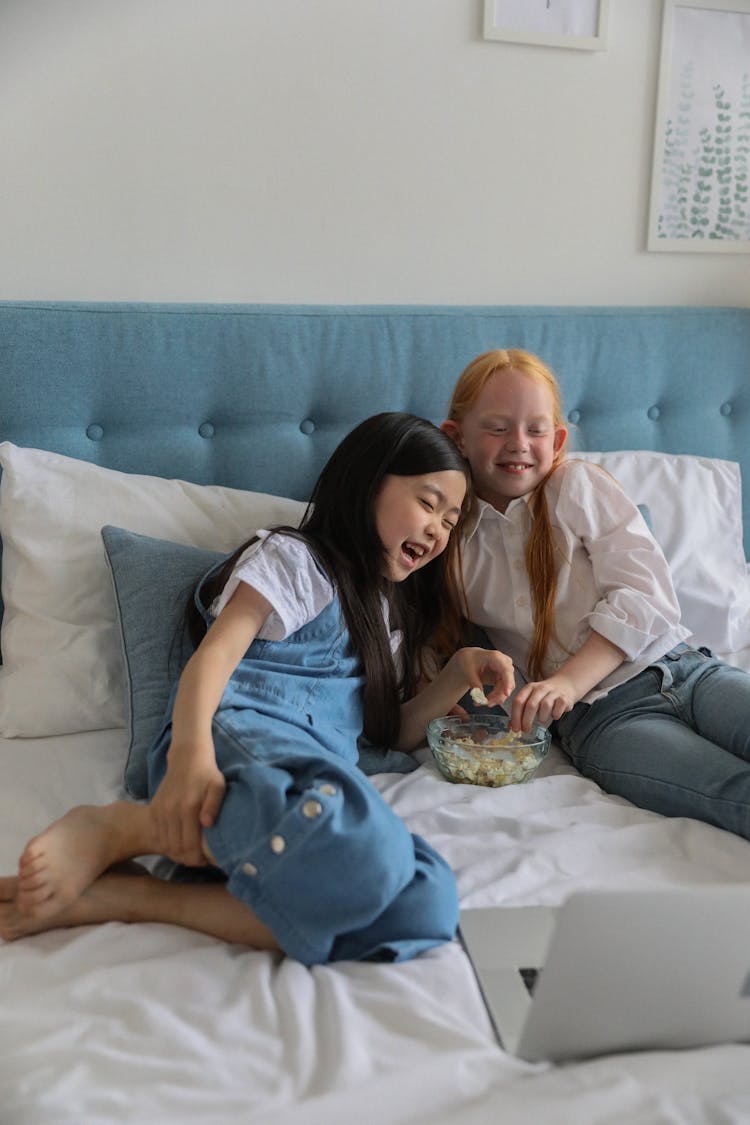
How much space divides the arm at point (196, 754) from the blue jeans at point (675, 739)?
1.87 feet

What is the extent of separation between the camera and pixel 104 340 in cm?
180

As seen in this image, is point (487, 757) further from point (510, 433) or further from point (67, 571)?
point (67, 571)

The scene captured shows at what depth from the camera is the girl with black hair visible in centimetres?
107

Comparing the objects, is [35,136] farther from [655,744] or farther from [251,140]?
[655,744]

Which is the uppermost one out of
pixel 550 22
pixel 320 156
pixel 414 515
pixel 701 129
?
pixel 550 22

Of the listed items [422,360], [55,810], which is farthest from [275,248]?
[55,810]

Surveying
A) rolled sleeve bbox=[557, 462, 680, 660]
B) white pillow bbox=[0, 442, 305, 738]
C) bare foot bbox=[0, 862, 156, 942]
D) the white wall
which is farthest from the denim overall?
the white wall

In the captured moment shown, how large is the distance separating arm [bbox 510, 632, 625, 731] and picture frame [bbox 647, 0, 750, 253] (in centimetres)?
107

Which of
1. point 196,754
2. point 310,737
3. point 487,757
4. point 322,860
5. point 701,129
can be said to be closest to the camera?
point 322,860

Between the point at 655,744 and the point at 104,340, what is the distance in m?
1.09

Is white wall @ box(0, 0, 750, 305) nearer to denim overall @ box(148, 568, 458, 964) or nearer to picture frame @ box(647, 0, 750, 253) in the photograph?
picture frame @ box(647, 0, 750, 253)

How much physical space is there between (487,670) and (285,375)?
0.68 metres

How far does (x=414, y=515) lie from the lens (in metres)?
1.48

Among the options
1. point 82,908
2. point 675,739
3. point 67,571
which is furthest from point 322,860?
point 67,571
